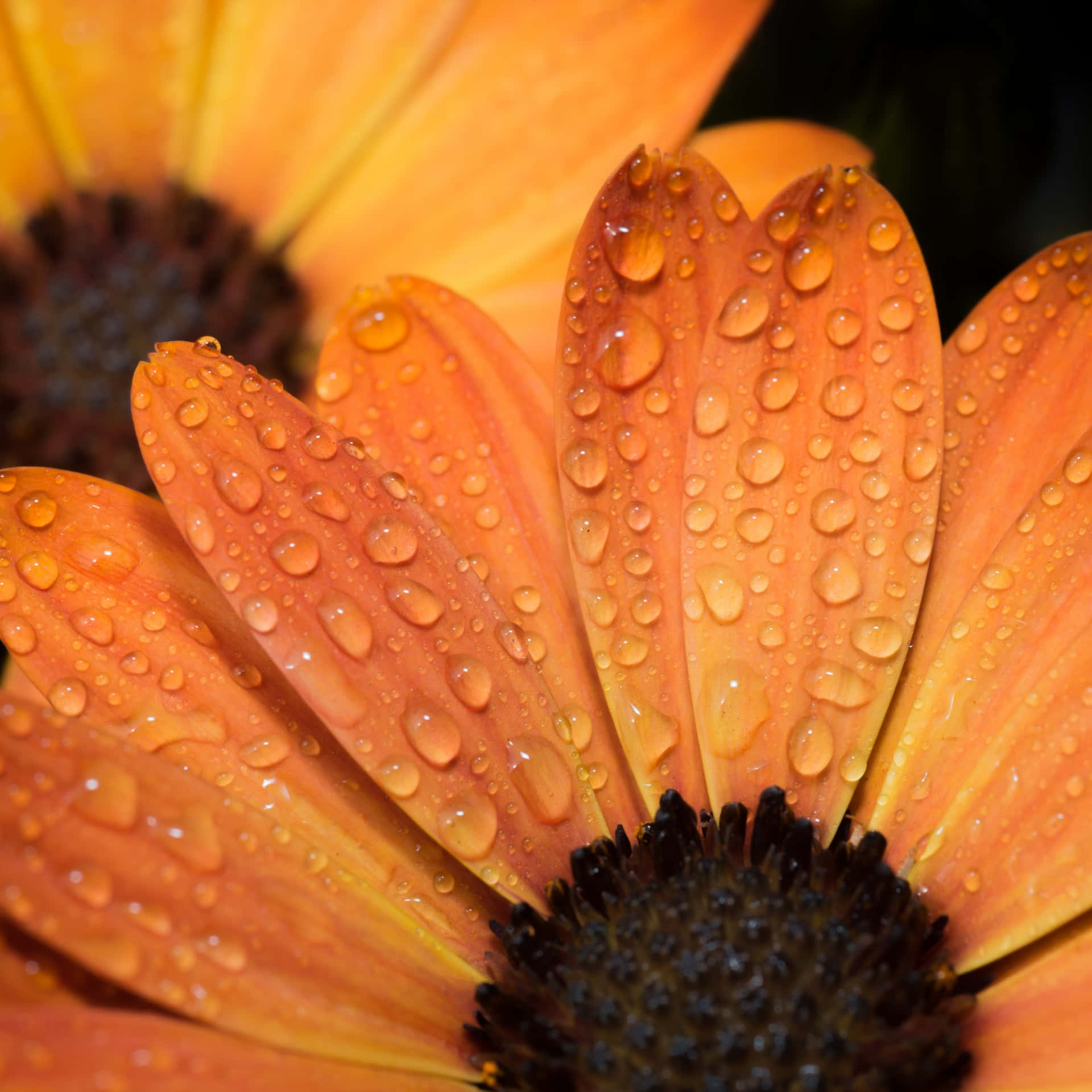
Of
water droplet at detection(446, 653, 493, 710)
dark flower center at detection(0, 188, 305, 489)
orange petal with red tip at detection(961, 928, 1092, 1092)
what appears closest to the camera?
orange petal with red tip at detection(961, 928, 1092, 1092)

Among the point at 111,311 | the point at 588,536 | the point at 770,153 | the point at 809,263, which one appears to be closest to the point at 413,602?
the point at 588,536

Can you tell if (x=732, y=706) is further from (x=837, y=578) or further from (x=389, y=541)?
(x=389, y=541)

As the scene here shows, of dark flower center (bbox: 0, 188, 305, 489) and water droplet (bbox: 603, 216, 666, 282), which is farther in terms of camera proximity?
dark flower center (bbox: 0, 188, 305, 489)

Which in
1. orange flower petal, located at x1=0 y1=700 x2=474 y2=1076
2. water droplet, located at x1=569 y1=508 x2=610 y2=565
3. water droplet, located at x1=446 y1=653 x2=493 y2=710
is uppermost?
water droplet, located at x1=569 y1=508 x2=610 y2=565

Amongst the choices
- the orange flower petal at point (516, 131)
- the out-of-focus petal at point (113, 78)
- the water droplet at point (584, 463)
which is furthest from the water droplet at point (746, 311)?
the out-of-focus petal at point (113, 78)

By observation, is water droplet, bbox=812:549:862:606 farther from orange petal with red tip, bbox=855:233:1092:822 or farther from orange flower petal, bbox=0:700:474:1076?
orange flower petal, bbox=0:700:474:1076

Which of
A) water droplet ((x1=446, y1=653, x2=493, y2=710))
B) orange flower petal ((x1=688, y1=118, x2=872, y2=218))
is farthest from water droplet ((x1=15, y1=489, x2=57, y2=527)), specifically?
orange flower petal ((x1=688, y1=118, x2=872, y2=218))
